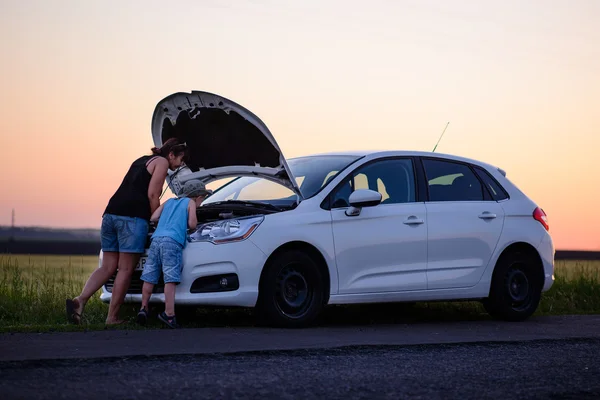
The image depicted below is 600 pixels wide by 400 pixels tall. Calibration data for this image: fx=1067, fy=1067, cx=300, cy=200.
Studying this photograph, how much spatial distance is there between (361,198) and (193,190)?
167 cm

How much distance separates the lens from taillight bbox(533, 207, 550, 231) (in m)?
12.4

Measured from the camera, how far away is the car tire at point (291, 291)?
10.2m

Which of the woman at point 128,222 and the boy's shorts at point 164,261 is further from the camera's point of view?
the woman at point 128,222

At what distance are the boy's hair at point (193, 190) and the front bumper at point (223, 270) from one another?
0.66 metres

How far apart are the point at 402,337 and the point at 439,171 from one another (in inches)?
109

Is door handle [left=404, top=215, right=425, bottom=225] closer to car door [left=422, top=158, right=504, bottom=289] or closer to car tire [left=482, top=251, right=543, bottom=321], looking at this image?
car door [left=422, top=158, right=504, bottom=289]

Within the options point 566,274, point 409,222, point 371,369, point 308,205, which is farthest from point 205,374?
point 566,274

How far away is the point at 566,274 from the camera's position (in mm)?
17281

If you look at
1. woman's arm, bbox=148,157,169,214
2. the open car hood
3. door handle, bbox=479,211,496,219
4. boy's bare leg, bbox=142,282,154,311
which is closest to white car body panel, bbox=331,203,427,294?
the open car hood

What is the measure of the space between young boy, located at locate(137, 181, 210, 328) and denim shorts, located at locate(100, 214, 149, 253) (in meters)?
0.16

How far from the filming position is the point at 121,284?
10414 mm

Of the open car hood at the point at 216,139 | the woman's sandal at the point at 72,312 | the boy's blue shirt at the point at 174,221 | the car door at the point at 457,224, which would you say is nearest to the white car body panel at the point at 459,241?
the car door at the point at 457,224

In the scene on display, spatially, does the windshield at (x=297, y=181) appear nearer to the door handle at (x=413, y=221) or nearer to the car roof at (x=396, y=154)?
the car roof at (x=396, y=154)

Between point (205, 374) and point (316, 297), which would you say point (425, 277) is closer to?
point (316, 297)
